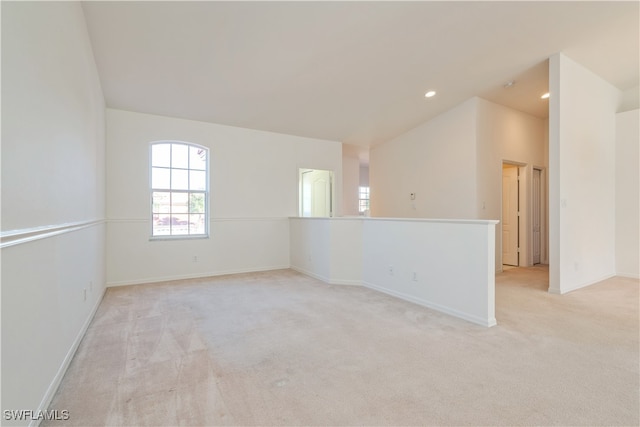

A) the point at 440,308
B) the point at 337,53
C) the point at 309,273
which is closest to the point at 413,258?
the point at 440,308

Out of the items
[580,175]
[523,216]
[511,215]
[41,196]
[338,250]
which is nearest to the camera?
[41,196]

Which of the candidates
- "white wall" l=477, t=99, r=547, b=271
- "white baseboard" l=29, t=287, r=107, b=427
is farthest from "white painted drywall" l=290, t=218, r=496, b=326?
"white baseboard" l=29, t=287, r=107, b=427

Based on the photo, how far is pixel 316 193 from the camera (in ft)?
23.6

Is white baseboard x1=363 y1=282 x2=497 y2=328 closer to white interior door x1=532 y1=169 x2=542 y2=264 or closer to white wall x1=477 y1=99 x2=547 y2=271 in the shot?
white wall x1=477 y1=99 x2=547 y2=271

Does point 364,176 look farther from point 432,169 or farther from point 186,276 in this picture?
point 186,276

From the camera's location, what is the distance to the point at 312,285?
14.7ft

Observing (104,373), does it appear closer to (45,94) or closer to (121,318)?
(121,318)

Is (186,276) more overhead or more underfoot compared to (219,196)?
more underfoot

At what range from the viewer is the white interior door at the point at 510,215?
6.13 meters

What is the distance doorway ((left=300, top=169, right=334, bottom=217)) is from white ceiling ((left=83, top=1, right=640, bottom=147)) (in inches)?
69.9

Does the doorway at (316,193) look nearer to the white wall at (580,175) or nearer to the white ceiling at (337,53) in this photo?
the white ceiling at (337,53)

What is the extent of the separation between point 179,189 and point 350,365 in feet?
13.7

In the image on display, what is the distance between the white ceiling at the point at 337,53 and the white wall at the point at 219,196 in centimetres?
34

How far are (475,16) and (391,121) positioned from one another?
8.45 feet
